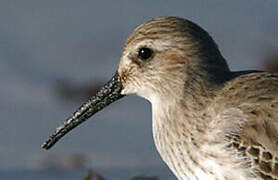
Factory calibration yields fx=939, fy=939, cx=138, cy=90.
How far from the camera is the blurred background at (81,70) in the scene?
8836 millimetres

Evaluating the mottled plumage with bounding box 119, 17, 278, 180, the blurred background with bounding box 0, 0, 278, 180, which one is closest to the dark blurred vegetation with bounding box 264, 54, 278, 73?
the blurred background with bounding box 0, 0, 278, 180

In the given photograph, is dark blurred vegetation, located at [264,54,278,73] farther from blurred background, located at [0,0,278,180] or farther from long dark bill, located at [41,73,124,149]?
long dark bill, located at [41,73,124,149]

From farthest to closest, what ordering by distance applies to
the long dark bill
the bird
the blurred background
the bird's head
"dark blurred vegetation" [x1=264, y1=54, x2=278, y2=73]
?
"dark blurred vegetation" [x1=264, y1=54, x2=278, y2=73], the blurred background, the long dark bill, the bird's head, the bird

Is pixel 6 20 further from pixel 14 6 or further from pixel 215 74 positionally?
pixel 215 74

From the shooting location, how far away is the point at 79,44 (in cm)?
1085

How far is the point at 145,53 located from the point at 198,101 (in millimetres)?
502

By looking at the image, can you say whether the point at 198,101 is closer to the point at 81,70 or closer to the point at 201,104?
the point at 201,104

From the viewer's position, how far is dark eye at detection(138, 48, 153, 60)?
6.47 m

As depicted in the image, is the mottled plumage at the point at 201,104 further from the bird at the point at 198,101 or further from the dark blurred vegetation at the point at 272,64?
the dark blurred vegetation at the point at 272,64

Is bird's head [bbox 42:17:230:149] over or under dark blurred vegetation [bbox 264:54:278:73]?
under

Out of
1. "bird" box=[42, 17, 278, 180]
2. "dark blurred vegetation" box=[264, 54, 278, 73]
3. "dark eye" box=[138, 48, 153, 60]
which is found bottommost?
"bird" box=[42, 17, 278, 180]

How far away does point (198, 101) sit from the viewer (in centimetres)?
636

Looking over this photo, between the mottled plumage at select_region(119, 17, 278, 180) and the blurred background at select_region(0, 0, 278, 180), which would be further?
the blurred background at select_region(0, 0, 278, 180)

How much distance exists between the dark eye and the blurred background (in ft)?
6.92
